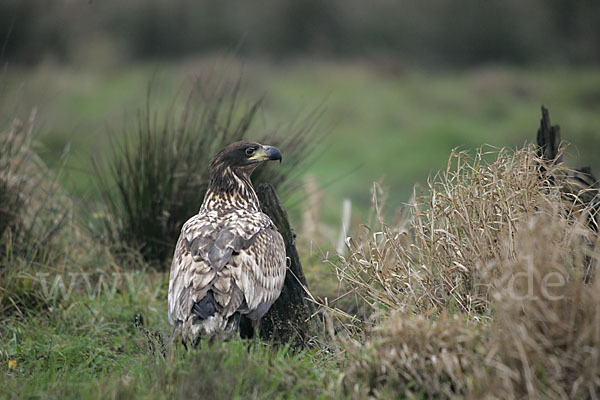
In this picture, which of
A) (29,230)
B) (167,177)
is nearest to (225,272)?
(167,177)

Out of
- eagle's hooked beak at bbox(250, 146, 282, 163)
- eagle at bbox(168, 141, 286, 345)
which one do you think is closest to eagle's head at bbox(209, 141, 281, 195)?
eagle's hooked beak at bbox(250, 146, 282, 163)

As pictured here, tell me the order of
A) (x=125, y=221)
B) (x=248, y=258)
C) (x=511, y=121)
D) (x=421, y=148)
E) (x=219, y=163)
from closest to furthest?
1. (x=248, y=258)
2. (x=219, y=163)
3. (x=125, y=221)
4. (x=421, y=148)
5. (x=511, y=121)

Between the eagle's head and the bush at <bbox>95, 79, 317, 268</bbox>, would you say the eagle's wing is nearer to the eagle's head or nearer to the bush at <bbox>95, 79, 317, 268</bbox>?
the eagle's head

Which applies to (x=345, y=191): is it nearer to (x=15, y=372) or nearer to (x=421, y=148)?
(x=421, y=148)

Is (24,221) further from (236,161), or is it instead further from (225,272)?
(225,272)

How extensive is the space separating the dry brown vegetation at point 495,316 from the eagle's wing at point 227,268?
0.53 m

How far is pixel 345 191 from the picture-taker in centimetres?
1590

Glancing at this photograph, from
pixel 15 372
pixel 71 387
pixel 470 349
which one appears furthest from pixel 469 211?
pixel 15 372

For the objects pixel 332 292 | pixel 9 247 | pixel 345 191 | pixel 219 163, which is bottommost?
pixel 345 191

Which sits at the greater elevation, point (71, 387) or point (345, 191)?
point (71, 387)

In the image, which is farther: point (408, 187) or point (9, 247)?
point (408, 187)

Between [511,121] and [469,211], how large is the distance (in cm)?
1901

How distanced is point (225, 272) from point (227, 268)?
0.04m

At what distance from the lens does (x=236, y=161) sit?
440 cm
